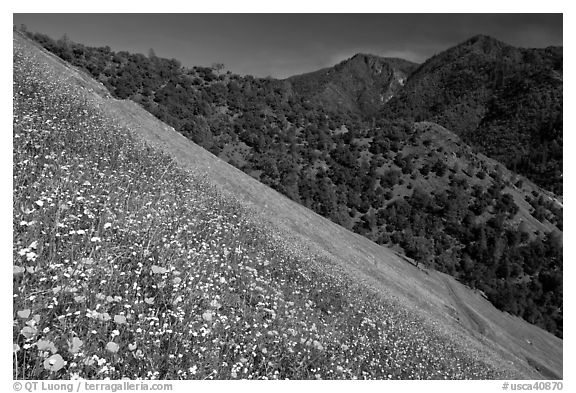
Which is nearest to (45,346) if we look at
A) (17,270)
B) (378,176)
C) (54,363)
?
(54,363)

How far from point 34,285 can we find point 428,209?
154125mm

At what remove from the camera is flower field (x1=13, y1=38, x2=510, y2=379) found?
417cm

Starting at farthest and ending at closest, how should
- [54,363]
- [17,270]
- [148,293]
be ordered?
[148,293], [17,270], [54,363]

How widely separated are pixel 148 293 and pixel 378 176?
155766 millimetres

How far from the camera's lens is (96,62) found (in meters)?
139

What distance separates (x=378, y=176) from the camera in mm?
155875

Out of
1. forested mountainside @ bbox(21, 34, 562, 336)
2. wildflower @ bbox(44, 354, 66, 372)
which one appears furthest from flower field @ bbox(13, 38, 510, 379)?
forested mountainside @ bbox(21, 34, 562, 336)

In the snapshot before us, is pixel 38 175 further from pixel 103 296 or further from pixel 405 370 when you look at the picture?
pixel 405 370

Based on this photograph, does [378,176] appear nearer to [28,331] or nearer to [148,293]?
[148,293]

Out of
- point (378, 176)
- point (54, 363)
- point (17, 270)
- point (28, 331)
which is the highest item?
point (378, 176)

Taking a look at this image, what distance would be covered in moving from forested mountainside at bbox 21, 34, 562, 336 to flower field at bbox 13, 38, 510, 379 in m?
114

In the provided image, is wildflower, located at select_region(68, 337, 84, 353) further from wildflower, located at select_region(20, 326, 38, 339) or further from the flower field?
wildflower, located at select_region(20, 326, 38, 339)

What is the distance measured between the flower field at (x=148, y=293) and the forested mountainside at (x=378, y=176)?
375 ft

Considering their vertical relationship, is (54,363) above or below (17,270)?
below
